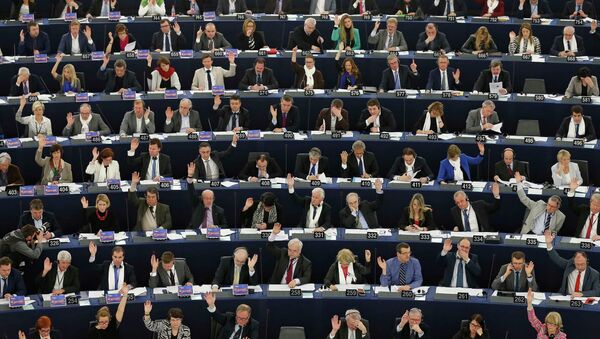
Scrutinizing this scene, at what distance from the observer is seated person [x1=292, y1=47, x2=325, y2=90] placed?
798 inches

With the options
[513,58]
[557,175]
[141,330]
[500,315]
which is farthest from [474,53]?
[141,330]

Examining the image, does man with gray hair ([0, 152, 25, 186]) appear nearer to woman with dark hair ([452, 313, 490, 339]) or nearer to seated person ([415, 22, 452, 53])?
woman with dark hair ([452, 313, 490, 339])

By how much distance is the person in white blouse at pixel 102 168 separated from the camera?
18.2m

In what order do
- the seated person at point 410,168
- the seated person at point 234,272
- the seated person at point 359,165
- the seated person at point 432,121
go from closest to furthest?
the seated person at point 234,272 < the seated person at point 410,168 < the seated person at point 359,165 < the seated person at point 432,121

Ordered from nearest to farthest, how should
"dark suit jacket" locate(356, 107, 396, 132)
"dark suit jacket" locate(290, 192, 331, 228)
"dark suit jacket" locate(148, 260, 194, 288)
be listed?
"dark suit jacket" locate(148, 260, 194, 288), "dark suit jacket" locate(290, 192, 331, 228), "dark suit jacket" locate(356, 107, 396, 132)

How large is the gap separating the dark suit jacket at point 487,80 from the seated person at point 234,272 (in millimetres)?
5652

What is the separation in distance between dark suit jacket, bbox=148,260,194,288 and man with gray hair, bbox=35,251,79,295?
909 mm

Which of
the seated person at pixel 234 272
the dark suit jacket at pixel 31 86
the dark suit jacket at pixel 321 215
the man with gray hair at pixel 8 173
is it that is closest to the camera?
the seated person at pixel 234 272

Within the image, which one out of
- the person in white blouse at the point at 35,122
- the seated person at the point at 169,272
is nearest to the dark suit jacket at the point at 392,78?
the person in white blouse at the point at 35,122

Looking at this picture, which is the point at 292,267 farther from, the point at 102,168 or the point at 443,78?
the point at 443,78

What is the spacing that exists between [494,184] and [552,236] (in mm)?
1301

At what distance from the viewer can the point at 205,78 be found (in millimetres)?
20438

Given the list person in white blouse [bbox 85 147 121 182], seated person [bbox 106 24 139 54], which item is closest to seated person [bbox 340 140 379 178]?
person in white blouse [bbox 85 147 121 182]

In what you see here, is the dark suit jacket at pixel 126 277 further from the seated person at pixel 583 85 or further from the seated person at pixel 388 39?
the seated person at pixel 583 85
